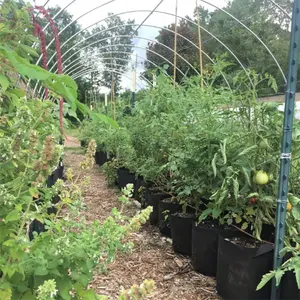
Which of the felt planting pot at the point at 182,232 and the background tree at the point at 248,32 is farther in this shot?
the background tree at the point at 248,32

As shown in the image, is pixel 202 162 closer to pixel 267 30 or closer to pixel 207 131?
pixel 207 131

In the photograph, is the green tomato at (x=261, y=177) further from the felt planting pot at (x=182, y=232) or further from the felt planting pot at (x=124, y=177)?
the felt planting pot at (x=124, y=177)

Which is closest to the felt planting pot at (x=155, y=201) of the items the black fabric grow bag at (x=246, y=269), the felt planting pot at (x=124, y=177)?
the felt planting pot at (x=124, y=177)

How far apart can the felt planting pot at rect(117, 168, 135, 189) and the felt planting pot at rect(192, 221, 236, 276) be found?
270cm

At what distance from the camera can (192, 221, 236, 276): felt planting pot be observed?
2.51m

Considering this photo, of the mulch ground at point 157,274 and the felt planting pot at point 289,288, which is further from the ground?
the felt planting pot at point 289,288

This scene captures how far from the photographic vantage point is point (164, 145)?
125 inches

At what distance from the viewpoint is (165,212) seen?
3.28 m

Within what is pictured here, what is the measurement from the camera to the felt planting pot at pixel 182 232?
9.43 ft

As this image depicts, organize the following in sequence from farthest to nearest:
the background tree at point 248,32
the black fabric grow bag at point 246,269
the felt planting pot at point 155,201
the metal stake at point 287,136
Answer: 1. the background tree at point 248,32
2. the felt planting pot at point 155,201
3. the black fabric grow bag at point 246,269
4. the metal stake at point 287,136

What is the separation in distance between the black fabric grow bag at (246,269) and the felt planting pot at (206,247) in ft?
1.08

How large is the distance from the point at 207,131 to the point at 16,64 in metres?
1.81

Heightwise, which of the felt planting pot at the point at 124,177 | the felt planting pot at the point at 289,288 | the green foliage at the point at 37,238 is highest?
the green foliage at the point at 37,238

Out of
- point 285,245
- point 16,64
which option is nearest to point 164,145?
point 285,245
